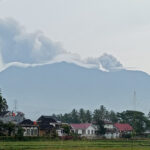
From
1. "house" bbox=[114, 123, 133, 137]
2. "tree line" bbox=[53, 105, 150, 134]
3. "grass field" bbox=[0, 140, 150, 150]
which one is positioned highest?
"tree line" bbox=[53, 105, 150, 134]

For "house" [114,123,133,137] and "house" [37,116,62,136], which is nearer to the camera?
"house" [37,116,62,136]

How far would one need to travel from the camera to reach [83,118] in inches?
4006

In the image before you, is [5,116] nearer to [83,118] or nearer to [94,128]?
[94,128]

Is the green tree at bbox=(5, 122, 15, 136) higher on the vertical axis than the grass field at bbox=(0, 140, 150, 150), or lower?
higher

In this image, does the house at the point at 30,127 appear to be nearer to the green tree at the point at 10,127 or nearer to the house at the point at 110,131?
the green tree at the point at 10,127

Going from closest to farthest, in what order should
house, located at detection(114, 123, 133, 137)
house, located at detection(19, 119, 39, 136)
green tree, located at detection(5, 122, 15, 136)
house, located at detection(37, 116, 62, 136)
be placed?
green tree, located at detection(5, 122, 15, 136)
house, located at detection(19, 119, 39, 136)
house, located at detection(37, 116, 62, 136)
house, located at detection(114, 123, 133, 137)

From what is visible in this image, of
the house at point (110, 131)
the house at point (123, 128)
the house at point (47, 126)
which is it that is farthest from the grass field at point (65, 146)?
the house at point (123, 128)

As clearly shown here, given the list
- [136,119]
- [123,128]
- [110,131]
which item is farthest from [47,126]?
[136,119]

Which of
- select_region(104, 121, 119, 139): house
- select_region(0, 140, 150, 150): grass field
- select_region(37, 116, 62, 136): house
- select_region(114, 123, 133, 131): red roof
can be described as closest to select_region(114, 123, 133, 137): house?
select_region(114, 123, 133, 131): red roof

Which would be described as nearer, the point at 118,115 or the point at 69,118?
the point at 118,115

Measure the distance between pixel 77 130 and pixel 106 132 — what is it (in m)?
6.93

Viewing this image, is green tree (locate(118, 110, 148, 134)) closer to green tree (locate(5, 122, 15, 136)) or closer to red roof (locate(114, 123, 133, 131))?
red roof (locate(114, 123, 133, 131))

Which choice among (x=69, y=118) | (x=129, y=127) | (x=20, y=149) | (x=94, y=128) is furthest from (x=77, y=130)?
(x=20, y=149)

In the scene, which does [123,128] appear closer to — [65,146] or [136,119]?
[136,119]
